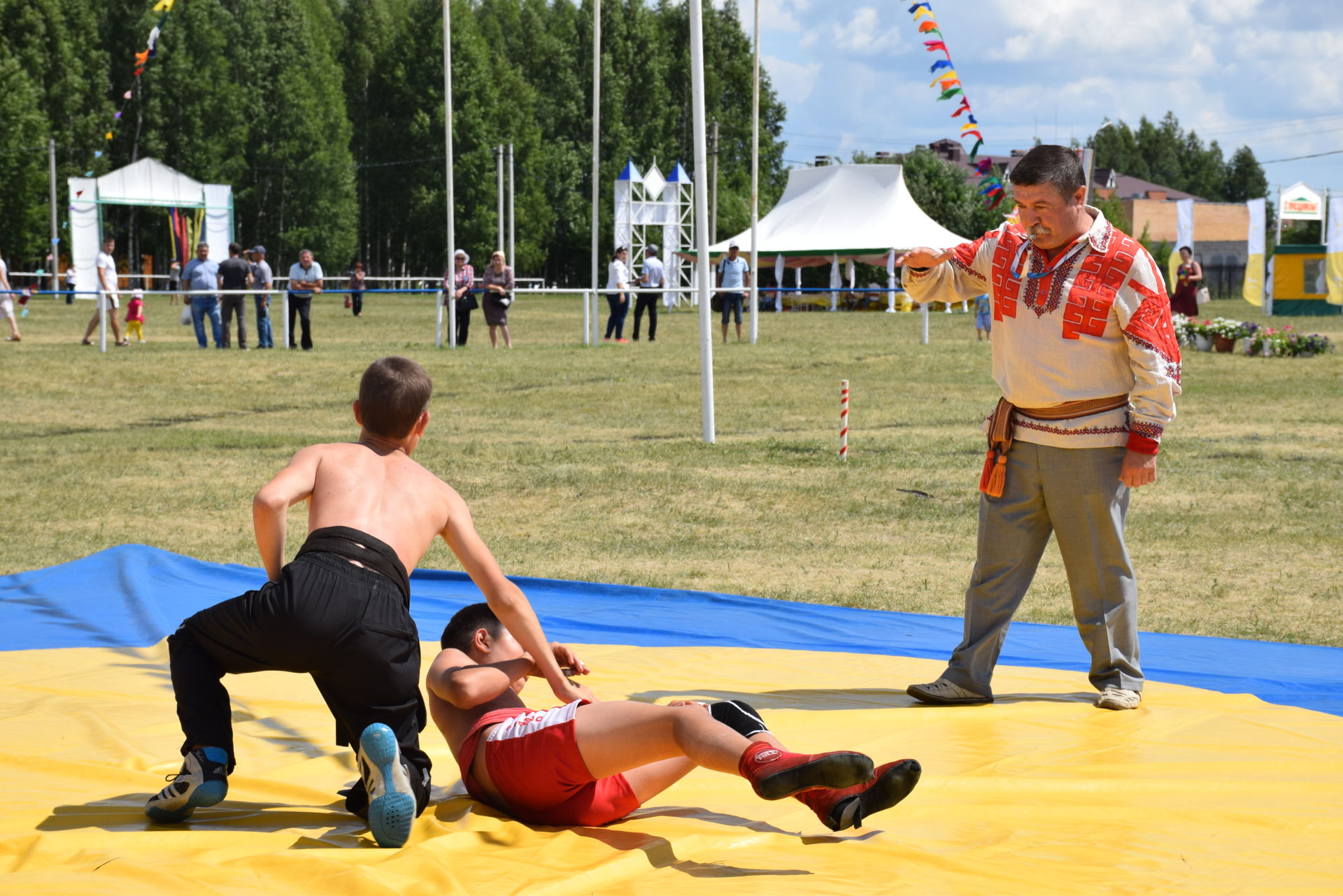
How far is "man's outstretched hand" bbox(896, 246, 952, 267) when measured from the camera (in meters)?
4.74

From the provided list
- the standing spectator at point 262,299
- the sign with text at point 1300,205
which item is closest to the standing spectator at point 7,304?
the standing spectator at point 262,299

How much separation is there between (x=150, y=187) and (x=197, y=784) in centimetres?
3847

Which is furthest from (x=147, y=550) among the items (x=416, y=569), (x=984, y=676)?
(x=984, y=676)

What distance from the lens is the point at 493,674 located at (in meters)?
3.38

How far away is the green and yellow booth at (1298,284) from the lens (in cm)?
4031

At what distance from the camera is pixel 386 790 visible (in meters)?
3.04

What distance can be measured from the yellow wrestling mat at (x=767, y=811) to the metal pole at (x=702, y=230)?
651cm

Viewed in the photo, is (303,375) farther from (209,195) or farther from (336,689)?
(209,195)

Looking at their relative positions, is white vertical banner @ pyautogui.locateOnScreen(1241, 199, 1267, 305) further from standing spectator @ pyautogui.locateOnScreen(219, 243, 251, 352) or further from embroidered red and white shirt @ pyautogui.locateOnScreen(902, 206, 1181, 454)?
embroidered red and white shirt @ pyautogui.locateOnScreen(902, 206, 1181, 454)

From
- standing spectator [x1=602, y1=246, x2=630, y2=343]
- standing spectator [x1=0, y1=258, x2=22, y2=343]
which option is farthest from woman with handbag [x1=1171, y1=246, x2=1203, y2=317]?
standing spectator [x1=0, y1=258, x2=22, y2=343]

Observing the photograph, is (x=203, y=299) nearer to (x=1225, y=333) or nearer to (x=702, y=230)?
(x=702, y=230)

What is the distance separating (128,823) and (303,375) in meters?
15.0

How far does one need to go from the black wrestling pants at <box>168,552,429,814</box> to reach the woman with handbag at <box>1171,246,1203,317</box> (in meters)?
23.6

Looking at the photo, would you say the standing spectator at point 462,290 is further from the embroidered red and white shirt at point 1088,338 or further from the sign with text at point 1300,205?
the sign with text at point 1300,205
